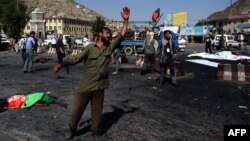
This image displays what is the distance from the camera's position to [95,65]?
6941 millimetres

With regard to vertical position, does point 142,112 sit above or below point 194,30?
below

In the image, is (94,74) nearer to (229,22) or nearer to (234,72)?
→ (234,72)

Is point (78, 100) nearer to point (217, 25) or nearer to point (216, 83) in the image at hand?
point (216, 83)

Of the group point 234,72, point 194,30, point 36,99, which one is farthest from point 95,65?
point 194,30

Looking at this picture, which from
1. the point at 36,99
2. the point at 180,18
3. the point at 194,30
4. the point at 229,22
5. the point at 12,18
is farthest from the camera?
the point at 229,22

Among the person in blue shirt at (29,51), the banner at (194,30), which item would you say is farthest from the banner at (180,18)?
the person in blue shirt at (29,51)

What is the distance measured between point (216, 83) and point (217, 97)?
3264 mm

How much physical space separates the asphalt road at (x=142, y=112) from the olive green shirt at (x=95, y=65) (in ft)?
2.98

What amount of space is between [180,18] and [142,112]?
9655 cm

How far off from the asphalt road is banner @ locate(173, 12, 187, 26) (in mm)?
88238

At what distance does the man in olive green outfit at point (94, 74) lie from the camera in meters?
6.91

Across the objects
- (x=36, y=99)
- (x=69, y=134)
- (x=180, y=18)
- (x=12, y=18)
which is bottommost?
(x=69, y=134)

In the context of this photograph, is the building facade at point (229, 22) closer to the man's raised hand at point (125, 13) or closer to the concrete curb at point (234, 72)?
the concrete curb at point (234, 72)

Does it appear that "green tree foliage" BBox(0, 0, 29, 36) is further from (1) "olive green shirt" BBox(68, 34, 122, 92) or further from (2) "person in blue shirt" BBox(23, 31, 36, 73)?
(1) "olive green shirt" BBox(68, 34, 122, 92)
